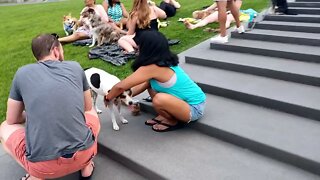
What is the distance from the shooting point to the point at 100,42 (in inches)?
260

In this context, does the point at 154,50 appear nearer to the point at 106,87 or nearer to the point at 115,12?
the point at 106,87

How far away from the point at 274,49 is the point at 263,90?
1.12m

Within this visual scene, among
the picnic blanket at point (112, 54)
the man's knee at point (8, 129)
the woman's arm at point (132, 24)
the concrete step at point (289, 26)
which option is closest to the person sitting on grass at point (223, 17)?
the concrete step at point (289, 26)

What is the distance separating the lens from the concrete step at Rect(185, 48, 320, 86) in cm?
390

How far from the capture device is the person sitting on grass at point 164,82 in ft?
10.3

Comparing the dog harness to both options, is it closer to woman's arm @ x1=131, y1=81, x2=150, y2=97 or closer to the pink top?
the pink top

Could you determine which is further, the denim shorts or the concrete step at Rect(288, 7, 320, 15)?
the concrete step at Rect(288, 7, 320, 15)

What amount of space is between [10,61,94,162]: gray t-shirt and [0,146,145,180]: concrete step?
2.01 feet

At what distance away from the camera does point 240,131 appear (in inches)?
126

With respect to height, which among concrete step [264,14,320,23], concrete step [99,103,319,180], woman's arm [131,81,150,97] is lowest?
concrete step [99,103,319,180]

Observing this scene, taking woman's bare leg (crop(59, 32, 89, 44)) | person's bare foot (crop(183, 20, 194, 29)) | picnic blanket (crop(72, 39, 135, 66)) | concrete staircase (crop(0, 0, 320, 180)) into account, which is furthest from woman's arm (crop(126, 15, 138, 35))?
woman's bare leg (crop(59, 32, 89, 44))

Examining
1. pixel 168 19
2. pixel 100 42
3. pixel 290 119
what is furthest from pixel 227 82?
pixel 168 19

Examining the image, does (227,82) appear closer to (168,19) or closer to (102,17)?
(102,17)

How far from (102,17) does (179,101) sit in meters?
4.08
